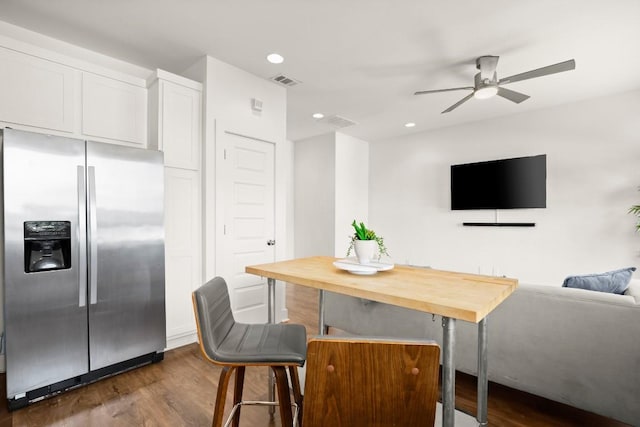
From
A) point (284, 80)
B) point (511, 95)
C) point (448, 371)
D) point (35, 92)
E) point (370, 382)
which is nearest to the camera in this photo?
point (370, 382)

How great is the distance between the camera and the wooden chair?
752 mm

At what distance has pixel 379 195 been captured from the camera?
6.05 meters

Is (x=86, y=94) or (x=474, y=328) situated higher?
(x=86, y=94)

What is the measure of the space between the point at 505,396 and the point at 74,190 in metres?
3.25

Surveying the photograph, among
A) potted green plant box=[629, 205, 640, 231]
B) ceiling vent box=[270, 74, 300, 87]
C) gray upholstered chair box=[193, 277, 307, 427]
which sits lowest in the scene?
gray upholstered chair box=[193, 277, 307, 427]

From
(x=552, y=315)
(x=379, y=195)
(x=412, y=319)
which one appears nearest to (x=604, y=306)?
(x=552, y=315)

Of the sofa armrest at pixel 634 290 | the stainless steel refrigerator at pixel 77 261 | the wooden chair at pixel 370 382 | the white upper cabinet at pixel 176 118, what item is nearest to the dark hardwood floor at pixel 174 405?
the stainless steel refrigerator at pixel 77 261

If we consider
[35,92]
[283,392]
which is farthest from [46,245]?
[283,392]

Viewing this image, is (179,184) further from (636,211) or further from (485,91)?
(636,211)

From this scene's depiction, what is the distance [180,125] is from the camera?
287 cm

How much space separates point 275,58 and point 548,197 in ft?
13.3

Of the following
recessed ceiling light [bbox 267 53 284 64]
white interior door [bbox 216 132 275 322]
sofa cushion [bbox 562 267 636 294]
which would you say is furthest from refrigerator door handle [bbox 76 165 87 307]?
sofa cushion [bbox 562 267 636 294]

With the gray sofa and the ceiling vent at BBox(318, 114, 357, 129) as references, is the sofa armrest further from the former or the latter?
the ceiling vent at BBox(318, 114, 357, 129)

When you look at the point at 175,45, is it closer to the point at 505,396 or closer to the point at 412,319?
the point at 412,319
